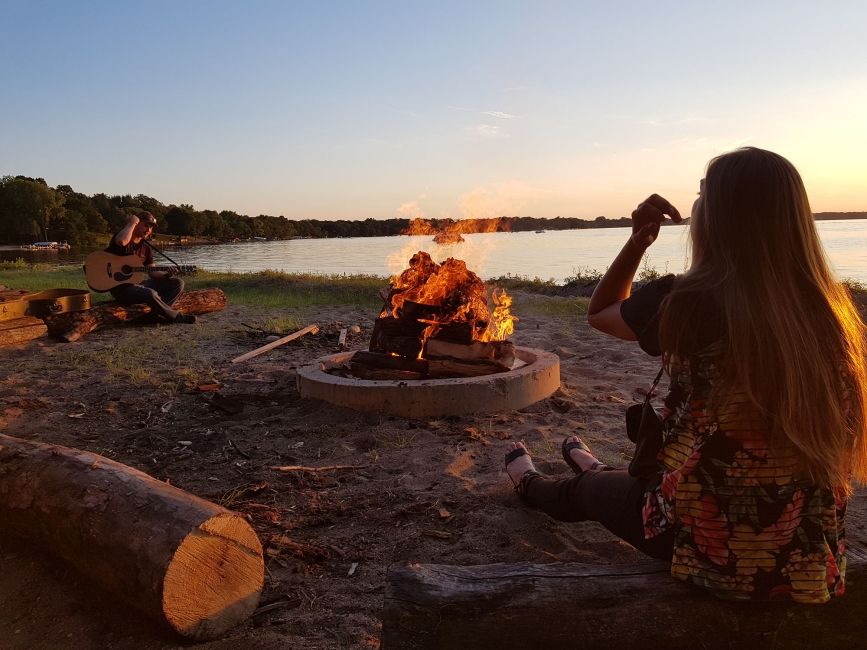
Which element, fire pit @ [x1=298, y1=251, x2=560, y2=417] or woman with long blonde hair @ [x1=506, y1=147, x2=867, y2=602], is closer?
woman with long blonde hair @ [x1=506, y1=147, x2=867, y2=602]

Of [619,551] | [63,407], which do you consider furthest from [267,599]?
[63,407]

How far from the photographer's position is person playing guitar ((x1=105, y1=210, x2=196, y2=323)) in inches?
405

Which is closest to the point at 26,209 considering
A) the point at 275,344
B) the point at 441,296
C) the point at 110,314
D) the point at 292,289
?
the point at 292,289

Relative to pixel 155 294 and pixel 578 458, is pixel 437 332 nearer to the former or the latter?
pixel 578 458

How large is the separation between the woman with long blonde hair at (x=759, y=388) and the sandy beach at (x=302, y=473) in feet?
3.95

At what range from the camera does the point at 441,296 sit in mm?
6098

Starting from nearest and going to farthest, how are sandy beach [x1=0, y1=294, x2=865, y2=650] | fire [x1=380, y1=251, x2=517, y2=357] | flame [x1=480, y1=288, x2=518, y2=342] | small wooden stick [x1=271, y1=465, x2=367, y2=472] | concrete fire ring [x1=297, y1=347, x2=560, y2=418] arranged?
sandy beach [x1=0, y1=294, x2=865, y2=650]
small wooden stick [x1=271, y1=465, x2=367, y2=472]
concrete fire ring [x1=297, y1=347, x2=560, y2=418]
fire [x1=380, y1=251, x2=517, y2=357]
flame [x1=480, y1=288, x2=518, y2=342]

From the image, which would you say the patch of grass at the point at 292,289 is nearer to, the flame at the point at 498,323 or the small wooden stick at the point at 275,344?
the small wooden stick at the point at 275,344

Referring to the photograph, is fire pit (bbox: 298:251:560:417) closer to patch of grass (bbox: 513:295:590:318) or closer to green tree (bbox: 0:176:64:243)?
patch of grass (bbox: 513:295:590:318)

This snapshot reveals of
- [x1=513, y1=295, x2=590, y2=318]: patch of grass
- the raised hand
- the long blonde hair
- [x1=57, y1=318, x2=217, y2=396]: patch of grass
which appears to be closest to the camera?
the long blonde hair

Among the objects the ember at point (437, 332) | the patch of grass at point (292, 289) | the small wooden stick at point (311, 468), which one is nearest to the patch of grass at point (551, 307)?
the patch of grass at point (292, 289)

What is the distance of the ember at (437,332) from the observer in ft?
19.1

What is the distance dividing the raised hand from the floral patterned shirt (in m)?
0.38

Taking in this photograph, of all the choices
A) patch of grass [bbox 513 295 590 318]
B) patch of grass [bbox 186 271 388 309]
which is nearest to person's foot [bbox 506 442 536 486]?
patch of grass [bbox 513 295 590 318]
